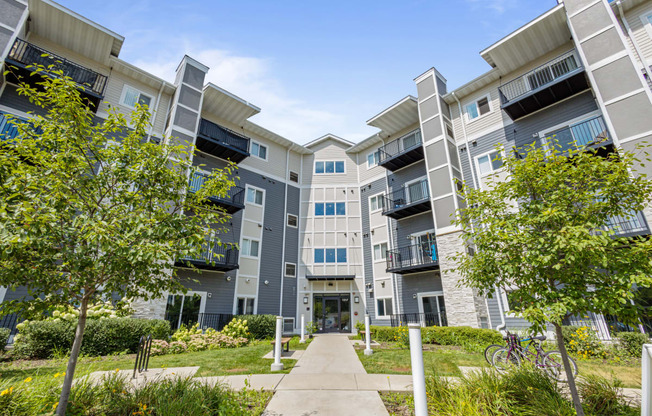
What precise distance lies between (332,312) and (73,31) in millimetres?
21200

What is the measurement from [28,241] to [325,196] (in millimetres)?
19915

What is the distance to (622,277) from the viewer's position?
13.1 ft

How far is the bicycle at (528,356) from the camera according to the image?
7.01m

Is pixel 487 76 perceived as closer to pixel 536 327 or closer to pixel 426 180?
pixel 426 180

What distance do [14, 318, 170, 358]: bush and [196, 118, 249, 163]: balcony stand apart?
10.4m

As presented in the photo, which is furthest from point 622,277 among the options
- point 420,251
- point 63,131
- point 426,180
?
point 426,180

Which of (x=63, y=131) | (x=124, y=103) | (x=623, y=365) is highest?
(x=124, y=103)

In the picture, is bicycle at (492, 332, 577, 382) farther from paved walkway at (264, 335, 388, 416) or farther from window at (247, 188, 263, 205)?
window at (247, 188, 263, 205)

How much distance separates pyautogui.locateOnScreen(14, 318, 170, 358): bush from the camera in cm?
896

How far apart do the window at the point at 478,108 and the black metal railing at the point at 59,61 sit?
19631mm

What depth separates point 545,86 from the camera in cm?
1369

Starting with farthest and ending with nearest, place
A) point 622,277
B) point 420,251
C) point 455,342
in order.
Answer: point 420,251
point 455,342
point 622,277

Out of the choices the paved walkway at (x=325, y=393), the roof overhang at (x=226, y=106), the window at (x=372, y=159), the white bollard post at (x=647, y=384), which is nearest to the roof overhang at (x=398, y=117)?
the window at (x=372, y=159)

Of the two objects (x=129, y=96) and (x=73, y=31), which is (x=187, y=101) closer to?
(x=129, y=96)
